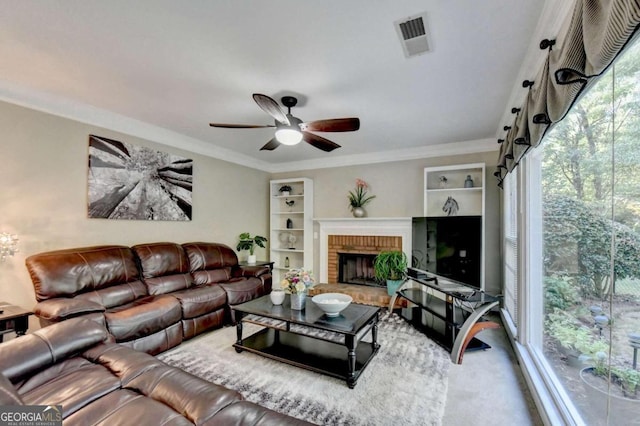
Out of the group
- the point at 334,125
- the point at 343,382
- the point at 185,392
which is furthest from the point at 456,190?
the point at 185,392

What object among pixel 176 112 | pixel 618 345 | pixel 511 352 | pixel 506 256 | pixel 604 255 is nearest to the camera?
pixel 618 345

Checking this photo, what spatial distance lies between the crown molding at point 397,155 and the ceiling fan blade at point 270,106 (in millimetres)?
2772

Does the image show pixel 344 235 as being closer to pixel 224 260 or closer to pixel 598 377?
pixel 224 260

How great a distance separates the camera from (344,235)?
5379 millimetres

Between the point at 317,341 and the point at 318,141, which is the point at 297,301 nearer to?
the point at 317,341

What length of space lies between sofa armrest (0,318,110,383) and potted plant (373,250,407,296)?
3663 mm

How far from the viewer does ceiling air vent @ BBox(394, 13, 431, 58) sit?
1.82m

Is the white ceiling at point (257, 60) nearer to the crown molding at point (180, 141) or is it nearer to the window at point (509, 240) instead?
the crown molding at point (180, 141)

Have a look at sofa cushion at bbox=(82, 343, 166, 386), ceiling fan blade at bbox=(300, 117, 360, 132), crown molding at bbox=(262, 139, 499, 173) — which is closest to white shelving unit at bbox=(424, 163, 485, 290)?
crown molding at bbox=(262, 139, 499, 173)

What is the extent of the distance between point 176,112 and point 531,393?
167 inches

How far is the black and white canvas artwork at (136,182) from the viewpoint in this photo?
340 cm

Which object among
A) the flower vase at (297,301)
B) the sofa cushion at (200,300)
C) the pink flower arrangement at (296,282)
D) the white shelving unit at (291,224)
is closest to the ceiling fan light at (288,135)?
the pink flower arrangement at (296,282)

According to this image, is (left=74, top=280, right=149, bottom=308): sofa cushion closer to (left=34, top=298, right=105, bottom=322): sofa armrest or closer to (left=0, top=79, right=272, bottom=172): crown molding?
(left=34, top=298, right=105, bottom=322): sofa armrest

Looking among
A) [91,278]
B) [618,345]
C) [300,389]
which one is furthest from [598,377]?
[91,278]
